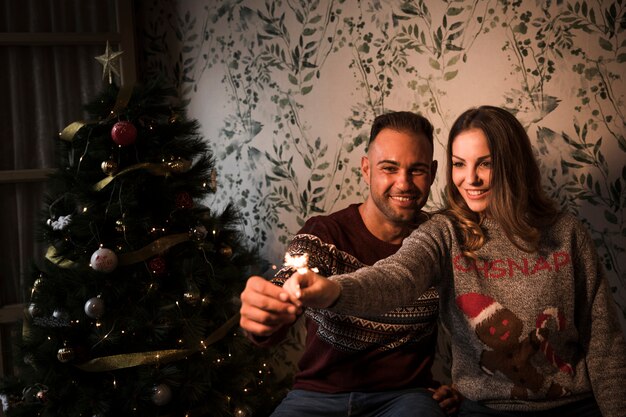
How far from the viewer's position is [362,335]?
5.92 feet

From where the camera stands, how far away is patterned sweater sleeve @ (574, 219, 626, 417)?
156 cm

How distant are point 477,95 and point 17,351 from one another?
1.78 meters

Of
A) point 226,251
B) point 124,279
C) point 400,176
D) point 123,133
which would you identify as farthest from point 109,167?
point 400,176

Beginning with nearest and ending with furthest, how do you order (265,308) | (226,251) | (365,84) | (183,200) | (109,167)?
(265,308) → (109,167) → (183,200) → (226,251) → (365,84)

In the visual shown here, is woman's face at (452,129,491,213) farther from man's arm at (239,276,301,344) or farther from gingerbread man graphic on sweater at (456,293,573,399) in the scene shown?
man's arm at (239,276,301,344)

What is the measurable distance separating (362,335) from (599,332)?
607 mm

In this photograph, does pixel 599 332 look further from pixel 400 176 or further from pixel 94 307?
pixel 94 307

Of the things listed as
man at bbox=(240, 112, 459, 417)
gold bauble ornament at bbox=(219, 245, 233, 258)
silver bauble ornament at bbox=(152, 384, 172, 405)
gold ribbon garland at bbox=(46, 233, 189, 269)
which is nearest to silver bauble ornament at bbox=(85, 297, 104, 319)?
gold ribbon garland at bbox=(46, 233, 189, 269)

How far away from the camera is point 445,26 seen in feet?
7.56

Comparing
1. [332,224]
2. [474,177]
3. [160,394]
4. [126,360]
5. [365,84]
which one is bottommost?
[160,394]

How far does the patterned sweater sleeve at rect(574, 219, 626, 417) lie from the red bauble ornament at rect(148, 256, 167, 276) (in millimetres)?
1235

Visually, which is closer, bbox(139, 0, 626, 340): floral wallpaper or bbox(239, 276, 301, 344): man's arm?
bbox(239, 276, 301, 344): man's arm

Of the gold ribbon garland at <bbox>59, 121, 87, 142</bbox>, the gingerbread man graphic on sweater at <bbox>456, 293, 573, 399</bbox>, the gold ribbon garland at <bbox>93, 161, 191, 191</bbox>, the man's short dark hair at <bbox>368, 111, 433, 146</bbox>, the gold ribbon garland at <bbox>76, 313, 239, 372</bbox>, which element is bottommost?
the gold ribbon garland at <bbox>76, 313, 239, 372</bbox>

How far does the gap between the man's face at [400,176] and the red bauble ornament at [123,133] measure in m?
0.77
